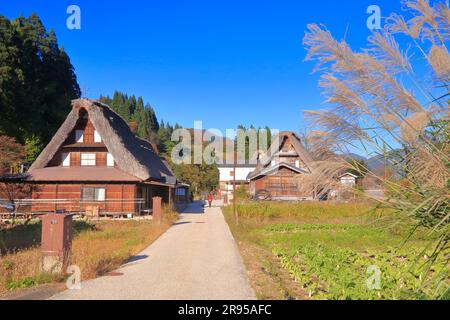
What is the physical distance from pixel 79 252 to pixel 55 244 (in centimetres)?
235

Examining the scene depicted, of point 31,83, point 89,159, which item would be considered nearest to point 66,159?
point 89,159

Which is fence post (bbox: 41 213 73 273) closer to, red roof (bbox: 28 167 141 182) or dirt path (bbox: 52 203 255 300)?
dirt path (bbox: 52 203 255 300)

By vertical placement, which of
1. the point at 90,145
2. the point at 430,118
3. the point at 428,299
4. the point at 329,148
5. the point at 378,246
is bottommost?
the point at 378,246

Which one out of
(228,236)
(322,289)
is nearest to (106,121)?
(228,236)

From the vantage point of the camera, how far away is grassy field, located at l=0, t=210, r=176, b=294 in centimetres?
744

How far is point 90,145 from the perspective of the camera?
86.5 feet

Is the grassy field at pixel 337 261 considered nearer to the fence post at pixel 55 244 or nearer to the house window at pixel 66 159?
the fence post at pixel 55 244

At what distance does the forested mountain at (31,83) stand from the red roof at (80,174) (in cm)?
1688

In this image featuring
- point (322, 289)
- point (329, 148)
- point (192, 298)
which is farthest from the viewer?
point (322, 289)

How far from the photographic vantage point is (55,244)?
Answer: 26.1 ft

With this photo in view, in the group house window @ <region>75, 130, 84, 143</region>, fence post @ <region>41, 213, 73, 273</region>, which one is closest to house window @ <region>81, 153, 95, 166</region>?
house window @ <region>75, 130, 84, 143</region>

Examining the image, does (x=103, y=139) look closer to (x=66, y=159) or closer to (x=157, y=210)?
(x=66, y=159)
